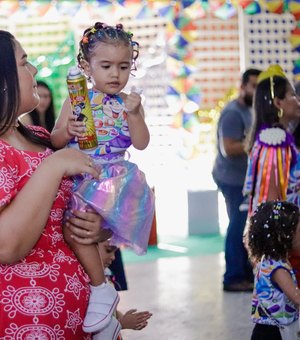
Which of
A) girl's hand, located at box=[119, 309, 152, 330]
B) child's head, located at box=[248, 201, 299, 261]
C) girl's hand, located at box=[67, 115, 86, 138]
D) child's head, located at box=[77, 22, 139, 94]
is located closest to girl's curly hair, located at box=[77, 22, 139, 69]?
child's head, located at box=[77, 22, 139, 94]

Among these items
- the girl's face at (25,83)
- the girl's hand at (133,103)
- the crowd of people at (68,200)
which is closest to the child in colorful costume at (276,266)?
the crowd of people at (68,200)

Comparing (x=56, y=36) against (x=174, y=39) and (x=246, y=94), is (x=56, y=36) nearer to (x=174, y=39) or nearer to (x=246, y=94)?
(x=174, y=39)

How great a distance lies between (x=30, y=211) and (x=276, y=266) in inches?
64.4

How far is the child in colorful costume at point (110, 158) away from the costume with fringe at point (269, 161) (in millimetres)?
1705

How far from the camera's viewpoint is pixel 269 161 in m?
4.21

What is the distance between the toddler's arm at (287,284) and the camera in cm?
322

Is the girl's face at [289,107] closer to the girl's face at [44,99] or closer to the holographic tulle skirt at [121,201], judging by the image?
the girl's face at [44,99]

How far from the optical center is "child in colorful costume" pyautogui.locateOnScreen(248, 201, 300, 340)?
332 cm

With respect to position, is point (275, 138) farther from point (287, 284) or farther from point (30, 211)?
point (30, 211)

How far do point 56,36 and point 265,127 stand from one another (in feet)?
32.0

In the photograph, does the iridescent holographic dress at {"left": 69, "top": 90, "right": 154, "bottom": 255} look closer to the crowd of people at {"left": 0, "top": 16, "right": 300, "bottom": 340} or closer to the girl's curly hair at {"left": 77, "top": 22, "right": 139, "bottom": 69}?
the crowd of people at {"left": 0, "top": 16, "right": 300, "bottom": 340}

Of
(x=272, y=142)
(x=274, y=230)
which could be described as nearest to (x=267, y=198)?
(x=272, y=142)

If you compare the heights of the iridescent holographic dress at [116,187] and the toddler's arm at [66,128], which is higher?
the toddler's arm at [66,128]

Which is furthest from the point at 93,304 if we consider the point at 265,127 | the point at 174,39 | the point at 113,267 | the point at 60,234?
the point at 174,39
